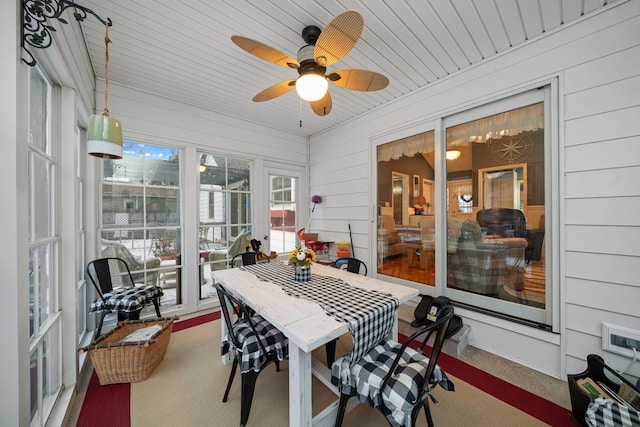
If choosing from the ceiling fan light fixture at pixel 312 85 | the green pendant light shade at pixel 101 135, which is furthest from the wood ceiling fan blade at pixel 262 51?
the green pendant light shade at pixel 101 135

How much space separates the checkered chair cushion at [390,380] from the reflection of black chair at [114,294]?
2.09 m

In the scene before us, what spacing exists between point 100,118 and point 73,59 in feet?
2.29

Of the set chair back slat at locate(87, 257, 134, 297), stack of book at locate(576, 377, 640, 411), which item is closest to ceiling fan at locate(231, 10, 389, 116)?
chair back slat at locate(87, 257, 134, 297)

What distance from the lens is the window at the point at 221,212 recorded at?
334cm

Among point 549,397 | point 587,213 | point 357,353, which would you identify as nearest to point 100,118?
point 357,353

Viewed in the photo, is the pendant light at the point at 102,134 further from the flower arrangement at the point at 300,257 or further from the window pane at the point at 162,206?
the window pane at the point at 162,206

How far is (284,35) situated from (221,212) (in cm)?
242

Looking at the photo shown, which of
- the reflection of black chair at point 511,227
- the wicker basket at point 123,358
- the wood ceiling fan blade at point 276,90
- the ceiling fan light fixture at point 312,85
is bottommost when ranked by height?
the wicker basket at point 123,358

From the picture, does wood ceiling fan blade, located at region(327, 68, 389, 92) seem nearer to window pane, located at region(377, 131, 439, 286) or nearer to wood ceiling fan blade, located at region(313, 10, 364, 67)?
wood ceiling fan blade, located at region(313, 10, 364, 67)

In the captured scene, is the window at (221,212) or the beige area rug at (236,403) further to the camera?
the window at (221,212)

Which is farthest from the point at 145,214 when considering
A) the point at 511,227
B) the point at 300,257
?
the point at 511,227

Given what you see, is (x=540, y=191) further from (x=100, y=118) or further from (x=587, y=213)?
(x=100, y=118)

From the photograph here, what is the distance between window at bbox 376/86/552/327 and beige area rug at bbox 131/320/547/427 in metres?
0.91

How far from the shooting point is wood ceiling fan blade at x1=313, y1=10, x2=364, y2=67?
4.24 feet
